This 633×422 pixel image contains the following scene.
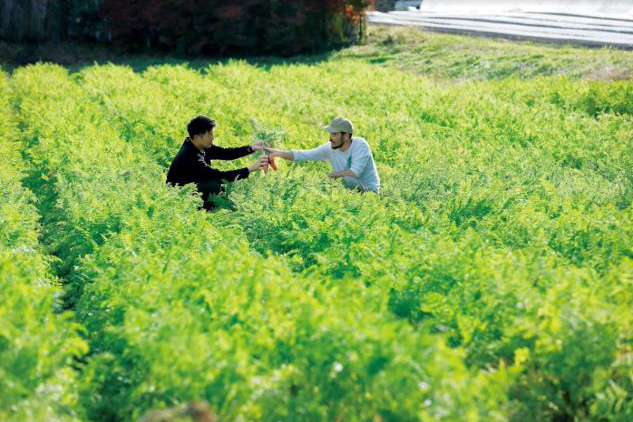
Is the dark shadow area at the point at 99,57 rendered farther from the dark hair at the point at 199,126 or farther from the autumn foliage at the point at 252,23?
the dark hair at the point at 199,126

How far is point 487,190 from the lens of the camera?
8133 mm

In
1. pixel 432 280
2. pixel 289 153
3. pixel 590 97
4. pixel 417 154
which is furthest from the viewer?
pixel 590 97

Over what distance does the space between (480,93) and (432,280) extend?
1133 cm

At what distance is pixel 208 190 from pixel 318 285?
3981 mm

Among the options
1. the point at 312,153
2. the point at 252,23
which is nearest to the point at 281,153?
the point at 312,153

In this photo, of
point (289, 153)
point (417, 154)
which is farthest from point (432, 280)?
point (417, 154)

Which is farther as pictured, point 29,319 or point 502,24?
point 502,24

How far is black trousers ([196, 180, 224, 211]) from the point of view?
8.74 meters

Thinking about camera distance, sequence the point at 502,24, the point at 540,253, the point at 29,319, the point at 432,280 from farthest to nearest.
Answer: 1. the point at 502,24
2. the point at 540,253
3. the point at 432,280
4. the point at 29,319

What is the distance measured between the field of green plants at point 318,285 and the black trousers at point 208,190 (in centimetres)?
33

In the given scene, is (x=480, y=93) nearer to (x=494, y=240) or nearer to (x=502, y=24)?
(x=494, y=240)

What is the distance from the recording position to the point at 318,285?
5.11 meters

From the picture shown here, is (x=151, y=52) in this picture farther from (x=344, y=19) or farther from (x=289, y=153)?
(x=289, y=153)

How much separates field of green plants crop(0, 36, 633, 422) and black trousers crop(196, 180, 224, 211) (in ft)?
1.09
